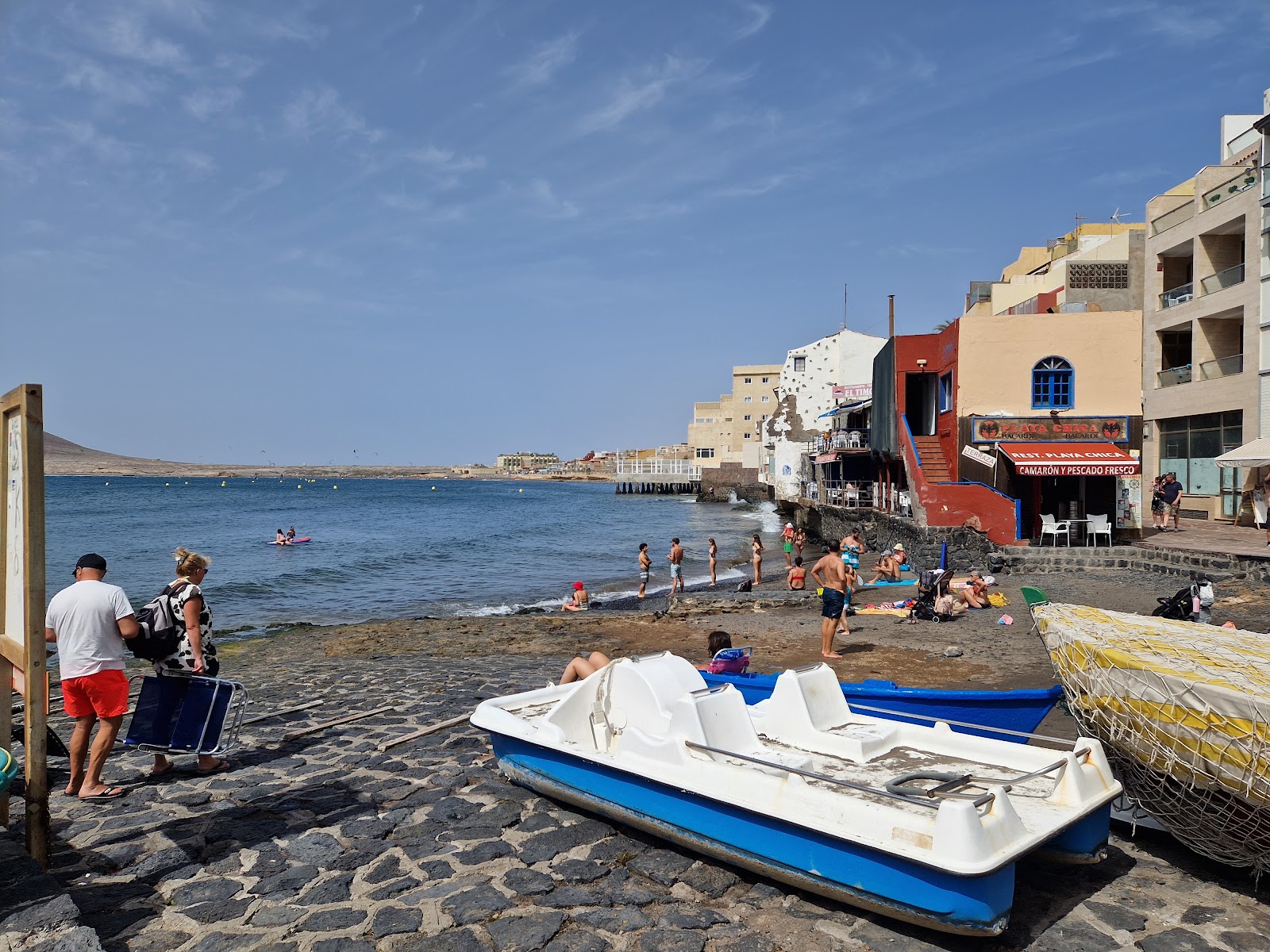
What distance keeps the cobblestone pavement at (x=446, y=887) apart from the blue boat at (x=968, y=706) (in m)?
1.07

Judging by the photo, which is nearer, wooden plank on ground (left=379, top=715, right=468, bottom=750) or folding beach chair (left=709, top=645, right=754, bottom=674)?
wooden plank on ground (left=379, top=715, right=468, bottom=750)

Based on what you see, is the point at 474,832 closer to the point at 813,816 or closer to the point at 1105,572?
the point at 813,816

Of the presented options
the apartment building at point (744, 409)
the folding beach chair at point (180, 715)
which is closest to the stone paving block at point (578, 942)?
the folding beach chair at point (180, 715)

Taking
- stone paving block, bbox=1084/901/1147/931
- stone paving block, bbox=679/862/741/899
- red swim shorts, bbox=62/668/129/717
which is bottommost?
stone paving block, bbox=679/862/741/899

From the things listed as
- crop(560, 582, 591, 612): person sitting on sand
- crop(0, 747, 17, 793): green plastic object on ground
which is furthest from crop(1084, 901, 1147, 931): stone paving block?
crop(560, 582, 591, 612): person sitting on sand

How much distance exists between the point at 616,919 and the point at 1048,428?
2221cm

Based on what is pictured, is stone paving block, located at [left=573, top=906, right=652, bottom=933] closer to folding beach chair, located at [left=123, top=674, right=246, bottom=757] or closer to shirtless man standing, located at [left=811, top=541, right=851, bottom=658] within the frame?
folding beach chair, located at [left=123, top=674, right=246, bottom=757]

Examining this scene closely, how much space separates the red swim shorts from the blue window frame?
23087mm

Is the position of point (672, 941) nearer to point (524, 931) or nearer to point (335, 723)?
point (524, 931)

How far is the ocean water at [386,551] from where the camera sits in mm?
24672

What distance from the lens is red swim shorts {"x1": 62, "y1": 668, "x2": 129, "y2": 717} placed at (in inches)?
213

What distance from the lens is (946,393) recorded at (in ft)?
83.8

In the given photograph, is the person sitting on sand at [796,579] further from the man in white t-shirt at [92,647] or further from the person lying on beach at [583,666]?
the man in white t-shirt at [92,647]

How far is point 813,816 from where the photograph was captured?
4234mm
